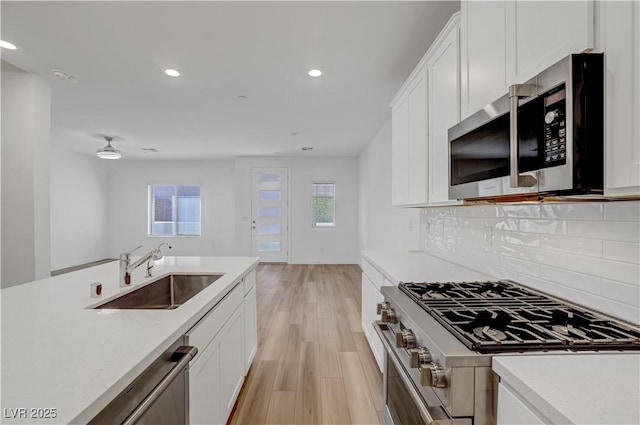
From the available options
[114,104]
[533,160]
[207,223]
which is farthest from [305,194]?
[533,160]

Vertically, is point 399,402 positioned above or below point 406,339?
below

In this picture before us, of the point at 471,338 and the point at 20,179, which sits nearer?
the point at 471,338

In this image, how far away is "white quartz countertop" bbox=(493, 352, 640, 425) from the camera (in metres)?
0.58

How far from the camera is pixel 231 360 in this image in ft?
5.88

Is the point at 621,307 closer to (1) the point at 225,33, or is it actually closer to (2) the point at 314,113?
(1) the point at 225,33

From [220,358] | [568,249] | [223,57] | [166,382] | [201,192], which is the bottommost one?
[220,358]

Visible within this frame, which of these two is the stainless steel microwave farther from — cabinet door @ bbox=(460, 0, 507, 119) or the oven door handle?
the oven door handle

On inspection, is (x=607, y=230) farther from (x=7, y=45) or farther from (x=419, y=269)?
(x=7, y=45)

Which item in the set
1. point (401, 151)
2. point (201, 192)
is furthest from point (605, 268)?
point (201, 192)

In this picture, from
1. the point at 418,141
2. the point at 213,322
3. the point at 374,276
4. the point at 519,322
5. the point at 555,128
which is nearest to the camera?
the point at 555,128

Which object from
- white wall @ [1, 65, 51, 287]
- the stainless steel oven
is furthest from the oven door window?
white wall @ [1, 65, 51, 287]

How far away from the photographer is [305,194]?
7.29m

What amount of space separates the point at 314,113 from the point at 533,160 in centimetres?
332

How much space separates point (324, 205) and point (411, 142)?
16.7 ft
